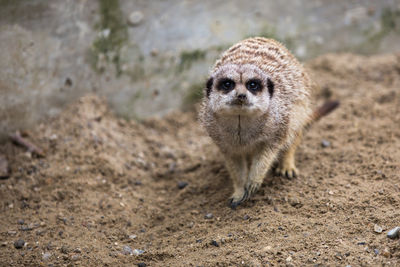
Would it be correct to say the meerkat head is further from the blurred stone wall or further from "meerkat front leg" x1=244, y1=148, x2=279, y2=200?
the blurred stone wall

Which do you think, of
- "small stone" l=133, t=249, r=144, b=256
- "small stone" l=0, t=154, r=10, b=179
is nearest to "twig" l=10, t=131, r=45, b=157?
"small stone" l=0, t=154, r=10, b=179

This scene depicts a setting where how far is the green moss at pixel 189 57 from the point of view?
15.5 ft

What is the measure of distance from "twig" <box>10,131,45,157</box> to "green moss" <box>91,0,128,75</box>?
3.27 ft

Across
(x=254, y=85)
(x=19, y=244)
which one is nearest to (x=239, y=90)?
(x=254, y=85)

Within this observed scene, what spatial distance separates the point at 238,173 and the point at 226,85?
863 mm

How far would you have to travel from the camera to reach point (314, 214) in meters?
3.07

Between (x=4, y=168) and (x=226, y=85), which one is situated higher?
(x=226, y=85)

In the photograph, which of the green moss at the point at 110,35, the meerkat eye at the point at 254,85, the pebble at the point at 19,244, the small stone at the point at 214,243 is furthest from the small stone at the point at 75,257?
the green moss at the point at 110,35

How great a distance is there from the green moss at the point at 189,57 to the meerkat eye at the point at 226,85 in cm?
175

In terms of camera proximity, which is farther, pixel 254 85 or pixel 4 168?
pixel 4 168

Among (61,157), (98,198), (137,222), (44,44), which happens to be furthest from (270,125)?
(44,44)

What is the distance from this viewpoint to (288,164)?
3654 millimetres

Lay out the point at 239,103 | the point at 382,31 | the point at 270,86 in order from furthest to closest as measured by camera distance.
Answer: the point at 382,31
the point at 270,86
the point at 239,103

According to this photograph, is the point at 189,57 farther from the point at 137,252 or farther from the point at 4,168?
the point at 137,252
